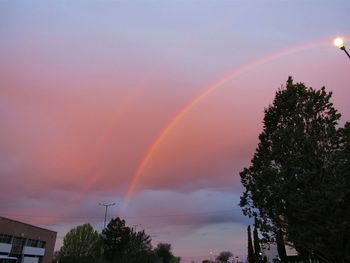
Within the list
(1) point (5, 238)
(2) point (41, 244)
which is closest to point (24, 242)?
(1) point (5, 238)

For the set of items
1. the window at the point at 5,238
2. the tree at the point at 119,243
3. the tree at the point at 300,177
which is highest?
the tree at the point at 119,243

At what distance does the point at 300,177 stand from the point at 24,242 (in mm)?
67729

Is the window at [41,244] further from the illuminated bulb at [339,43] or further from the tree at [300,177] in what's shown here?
the illuminated bulb at [339,43]

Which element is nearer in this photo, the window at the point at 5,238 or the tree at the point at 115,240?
the window at the point at 5,238

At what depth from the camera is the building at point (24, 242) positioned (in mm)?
70125

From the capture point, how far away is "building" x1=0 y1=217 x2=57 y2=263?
70.1m

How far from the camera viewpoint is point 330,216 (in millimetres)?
23828

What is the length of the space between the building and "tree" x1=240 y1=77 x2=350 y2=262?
5545 centimetres

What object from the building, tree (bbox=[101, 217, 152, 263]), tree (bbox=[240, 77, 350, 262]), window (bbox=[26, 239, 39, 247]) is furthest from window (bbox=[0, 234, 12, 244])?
tree (bbox=[240, 77, 350, 262])

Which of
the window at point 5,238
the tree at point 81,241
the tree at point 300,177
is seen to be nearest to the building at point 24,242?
the window at point 5,238

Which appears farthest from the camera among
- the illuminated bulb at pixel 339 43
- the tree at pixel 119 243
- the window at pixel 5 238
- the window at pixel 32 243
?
the tree at pixel 119 243

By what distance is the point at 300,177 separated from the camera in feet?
84.2

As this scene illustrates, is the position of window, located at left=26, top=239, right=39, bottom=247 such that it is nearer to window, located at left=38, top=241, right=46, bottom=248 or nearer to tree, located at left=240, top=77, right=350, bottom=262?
window, located at left=38, top=241, right=46, bottom=248

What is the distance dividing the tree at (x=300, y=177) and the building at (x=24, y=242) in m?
55.4
